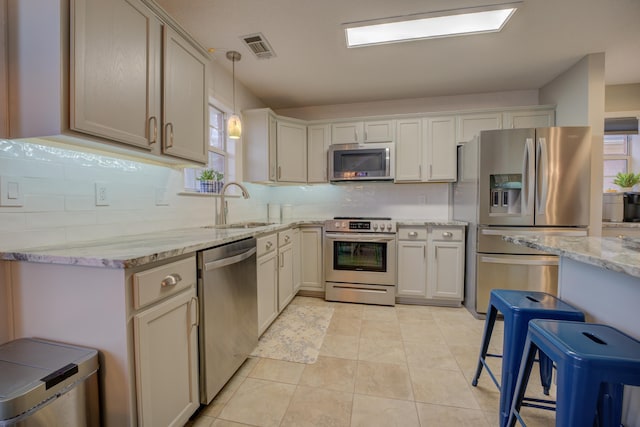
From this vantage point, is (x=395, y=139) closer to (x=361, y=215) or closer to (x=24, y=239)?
(x=361, y=215)

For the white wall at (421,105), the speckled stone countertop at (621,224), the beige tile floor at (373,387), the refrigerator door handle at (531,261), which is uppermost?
the white wall at (421,105)

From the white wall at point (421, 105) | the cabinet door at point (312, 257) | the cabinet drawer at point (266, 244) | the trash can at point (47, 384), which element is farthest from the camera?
the white wall at point (421, 105)

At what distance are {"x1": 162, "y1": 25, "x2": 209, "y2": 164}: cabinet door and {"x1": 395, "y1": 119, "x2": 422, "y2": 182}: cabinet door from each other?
225cm

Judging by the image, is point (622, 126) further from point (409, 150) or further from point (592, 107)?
point (409, 150)

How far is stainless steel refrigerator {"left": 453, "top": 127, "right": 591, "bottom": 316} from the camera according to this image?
2.50 m

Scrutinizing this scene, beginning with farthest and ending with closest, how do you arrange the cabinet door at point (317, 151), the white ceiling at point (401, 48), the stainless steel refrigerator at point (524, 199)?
the cabinet door at point (317, 151)
the stainless steel refrigerator at point (524, 199)
the white ceiling at point (401, 48)

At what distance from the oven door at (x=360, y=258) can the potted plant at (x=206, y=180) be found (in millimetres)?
1372

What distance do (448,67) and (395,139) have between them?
0.90 metres

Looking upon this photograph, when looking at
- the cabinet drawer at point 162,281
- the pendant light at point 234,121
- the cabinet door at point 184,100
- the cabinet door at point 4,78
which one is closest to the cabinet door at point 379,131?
the pendant light at point 234,121

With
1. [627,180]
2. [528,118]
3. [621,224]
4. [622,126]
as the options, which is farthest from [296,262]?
[622,126]

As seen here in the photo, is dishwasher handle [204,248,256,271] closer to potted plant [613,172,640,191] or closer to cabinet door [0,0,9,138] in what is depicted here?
cabinet door [0,0,9,138]

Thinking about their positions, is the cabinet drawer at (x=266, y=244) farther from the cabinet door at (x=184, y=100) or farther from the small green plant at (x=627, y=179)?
the small green plant at (x=627, y=179)

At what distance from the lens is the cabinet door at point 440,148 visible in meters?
3.21

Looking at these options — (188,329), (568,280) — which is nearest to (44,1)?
Result: (188,329)
